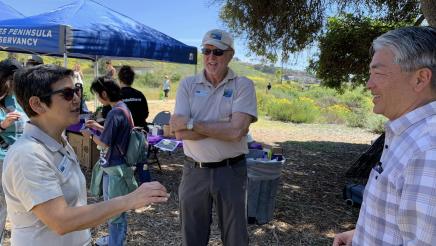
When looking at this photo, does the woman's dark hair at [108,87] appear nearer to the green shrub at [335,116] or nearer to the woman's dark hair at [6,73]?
the woman's dark hair at [6,73]

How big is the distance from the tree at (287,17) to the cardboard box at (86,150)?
11.6ft

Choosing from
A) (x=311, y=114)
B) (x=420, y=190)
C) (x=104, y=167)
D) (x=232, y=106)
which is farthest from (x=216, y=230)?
(x=311, y=114)

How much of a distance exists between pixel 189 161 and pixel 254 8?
15.5 feet

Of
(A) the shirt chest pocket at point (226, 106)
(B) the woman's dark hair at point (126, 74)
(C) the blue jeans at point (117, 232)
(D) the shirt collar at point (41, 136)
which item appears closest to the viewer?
(D) the shirt collar at point (41, 136)

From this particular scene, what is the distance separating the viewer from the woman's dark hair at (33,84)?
5.51 feet

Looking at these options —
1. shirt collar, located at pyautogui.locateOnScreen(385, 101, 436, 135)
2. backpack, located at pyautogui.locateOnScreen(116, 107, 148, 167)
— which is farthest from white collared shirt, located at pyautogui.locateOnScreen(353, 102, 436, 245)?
backpack, located at pyautogui.locateOnScreen(116, 107, 148, 167)

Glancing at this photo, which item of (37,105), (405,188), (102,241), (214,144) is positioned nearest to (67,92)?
(37,105)

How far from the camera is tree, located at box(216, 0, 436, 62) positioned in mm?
7000

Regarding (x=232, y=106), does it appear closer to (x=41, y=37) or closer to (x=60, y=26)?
(x=60, y=26)

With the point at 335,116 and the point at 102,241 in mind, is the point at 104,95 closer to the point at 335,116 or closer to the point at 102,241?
the point at 102,241

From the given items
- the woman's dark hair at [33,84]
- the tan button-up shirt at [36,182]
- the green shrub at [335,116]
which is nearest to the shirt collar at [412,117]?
the tan button-up shirt at [36,182]

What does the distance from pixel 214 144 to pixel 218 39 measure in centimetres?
79

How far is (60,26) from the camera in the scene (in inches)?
210

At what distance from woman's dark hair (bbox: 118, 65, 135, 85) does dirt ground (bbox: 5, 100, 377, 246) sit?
67.4 inches
